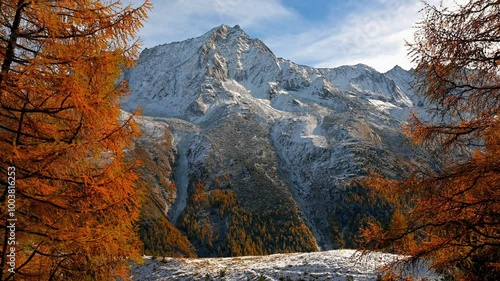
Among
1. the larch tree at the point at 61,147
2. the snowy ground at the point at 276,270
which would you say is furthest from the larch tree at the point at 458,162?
the snowy ground at the point at 276,270

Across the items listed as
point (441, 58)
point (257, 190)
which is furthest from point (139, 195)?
point (257, 190)

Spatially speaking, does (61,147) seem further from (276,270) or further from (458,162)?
(276,270)

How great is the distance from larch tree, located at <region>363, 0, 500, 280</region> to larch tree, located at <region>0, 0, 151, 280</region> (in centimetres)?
560

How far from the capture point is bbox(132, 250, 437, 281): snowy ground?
2125cm

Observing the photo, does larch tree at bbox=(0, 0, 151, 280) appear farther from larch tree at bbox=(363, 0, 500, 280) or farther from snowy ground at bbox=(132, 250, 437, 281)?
snowy ground at bbox=(132, 250, 437, 281)

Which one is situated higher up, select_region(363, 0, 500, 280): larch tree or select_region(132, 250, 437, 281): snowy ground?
select_region(363, 0, 500, 280): larch tree

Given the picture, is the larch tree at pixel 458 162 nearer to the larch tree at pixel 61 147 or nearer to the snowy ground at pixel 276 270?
the larch tree at pixel 61 147

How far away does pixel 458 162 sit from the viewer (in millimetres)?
6715

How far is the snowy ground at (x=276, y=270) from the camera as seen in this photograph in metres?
21.2

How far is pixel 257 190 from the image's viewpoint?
16975cm

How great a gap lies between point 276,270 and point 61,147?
20.1 metres

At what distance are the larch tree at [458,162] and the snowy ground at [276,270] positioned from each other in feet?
47.0

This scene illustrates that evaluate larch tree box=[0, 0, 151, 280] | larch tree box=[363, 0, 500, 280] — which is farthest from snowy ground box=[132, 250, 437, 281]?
larch tree box=[0, 0, 151, 280]

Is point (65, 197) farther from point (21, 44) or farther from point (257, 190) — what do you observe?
point (257, 190)
